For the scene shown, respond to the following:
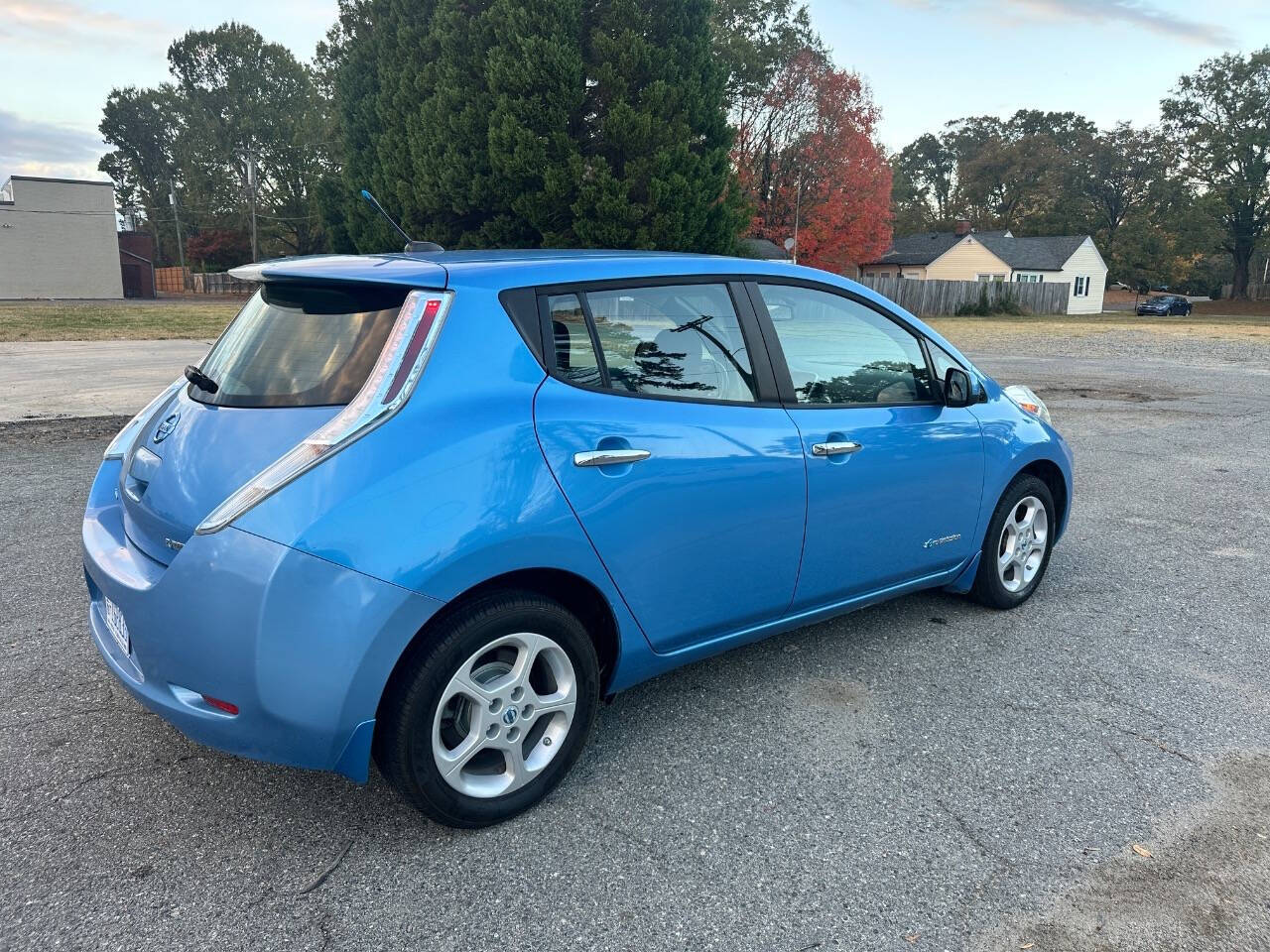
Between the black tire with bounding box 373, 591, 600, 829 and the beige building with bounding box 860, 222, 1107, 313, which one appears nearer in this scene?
the black tire with bounding box 373, 591, 600, 829

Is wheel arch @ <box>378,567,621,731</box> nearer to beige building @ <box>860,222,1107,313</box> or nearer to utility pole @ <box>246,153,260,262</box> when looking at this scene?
utility pole @ <box>246,153,260,262</box>

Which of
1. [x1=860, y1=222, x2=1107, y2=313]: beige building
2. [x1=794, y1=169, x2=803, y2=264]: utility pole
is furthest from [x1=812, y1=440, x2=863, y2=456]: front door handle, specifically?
[x1=860, y1=222, x2=1107, y2=313]: beige building

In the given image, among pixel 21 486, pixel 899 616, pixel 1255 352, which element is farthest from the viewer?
pixel 1255 352

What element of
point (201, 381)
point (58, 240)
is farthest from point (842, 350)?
point (58, 240)

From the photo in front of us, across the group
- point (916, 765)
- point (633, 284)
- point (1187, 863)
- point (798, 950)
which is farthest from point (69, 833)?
point (1187, 863)

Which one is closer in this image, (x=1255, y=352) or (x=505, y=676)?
(x=505, y=676)

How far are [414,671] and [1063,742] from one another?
2260 millimetres

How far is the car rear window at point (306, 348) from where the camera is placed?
253 centimetres

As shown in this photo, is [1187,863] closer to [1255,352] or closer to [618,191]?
[618,191]

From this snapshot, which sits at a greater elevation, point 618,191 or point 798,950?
point 618,191

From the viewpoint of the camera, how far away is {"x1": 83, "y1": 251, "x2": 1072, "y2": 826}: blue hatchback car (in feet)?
7.59

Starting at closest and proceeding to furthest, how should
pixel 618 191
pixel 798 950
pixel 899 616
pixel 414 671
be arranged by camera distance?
1. pixel 798 950
2. pixel 414 671
3. pixel 899 616
4. pixel 618 191

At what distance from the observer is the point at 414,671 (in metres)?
2.42

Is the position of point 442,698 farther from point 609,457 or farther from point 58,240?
point 58,240
